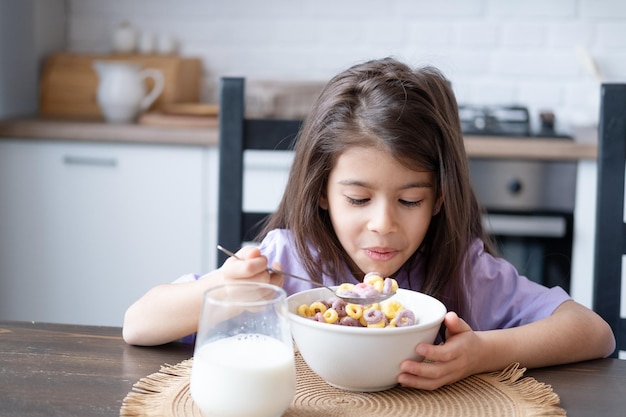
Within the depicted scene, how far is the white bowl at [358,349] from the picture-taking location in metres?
0.89

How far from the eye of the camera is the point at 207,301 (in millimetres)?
791

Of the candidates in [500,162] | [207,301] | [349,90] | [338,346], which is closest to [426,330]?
[338,346]

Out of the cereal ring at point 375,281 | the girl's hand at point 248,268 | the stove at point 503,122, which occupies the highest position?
the stove at point 503,122

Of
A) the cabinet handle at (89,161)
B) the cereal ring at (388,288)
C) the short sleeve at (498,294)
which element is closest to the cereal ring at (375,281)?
the cereal ring at (388,288)

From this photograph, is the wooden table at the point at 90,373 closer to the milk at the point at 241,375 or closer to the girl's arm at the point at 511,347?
the girl's arm at the point at 511,347

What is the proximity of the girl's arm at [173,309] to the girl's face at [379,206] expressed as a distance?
16cm

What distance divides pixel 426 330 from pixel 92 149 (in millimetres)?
1775

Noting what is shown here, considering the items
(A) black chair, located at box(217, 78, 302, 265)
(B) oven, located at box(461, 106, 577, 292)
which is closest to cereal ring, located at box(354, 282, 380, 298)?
(A) black chair, located at box(217, 78, 302, 265)

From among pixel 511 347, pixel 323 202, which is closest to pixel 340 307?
pixel 511 347

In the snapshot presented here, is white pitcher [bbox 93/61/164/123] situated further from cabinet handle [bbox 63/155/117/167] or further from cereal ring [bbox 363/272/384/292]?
cereal ring [bbox 363/272/384/292]

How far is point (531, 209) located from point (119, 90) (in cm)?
127

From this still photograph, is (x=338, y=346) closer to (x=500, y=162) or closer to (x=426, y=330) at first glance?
(x=426, y=330)

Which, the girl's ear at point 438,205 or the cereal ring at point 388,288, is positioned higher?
the girl's ear at point 438,205

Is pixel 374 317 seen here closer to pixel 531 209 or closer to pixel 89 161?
pixel 531 209
